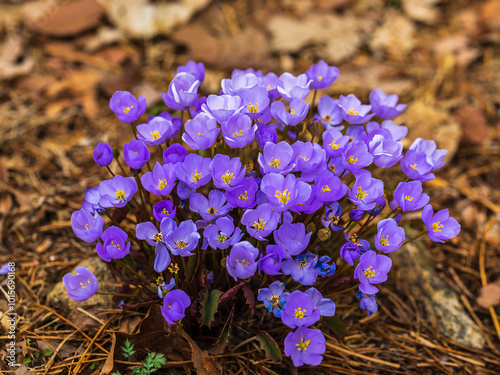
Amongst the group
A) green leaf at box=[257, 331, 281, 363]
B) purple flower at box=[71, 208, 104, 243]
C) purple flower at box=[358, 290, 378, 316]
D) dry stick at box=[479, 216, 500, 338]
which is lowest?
dry stick at box=[479, 216, 500, 338]

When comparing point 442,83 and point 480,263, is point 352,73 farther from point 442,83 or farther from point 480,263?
point 480,263

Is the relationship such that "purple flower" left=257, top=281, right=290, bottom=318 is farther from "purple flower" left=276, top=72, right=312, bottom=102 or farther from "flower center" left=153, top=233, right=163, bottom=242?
"purple flower" left=276, top=72, right=312, bottom=102

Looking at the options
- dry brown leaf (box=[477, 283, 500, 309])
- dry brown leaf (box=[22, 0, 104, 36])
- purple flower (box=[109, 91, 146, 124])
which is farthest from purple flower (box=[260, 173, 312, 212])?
dry brown leaf (box=[22, 0, 104, 36])

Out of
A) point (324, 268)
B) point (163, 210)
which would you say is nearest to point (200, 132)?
point (163, 210)

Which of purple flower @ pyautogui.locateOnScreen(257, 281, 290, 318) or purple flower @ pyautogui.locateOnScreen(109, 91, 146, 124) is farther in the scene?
purple flower @ pyautogui.locateOnScreen(109, 91, 146, 124)

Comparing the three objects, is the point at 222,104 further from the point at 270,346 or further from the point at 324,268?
the point at 270,346

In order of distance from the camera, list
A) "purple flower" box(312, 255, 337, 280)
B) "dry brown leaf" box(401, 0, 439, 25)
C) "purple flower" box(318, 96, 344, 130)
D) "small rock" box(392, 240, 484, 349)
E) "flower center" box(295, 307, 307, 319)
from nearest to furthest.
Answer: "flower center" box(295, 307, 307, 319) < "purple flower" box(312, 255, 337, 280) < "purple flower" box(318, 96, 344, 130) < "small rock" box(392, 240, 484, 349) < "dry brown leaf" box(401, 0, 439, 25)
